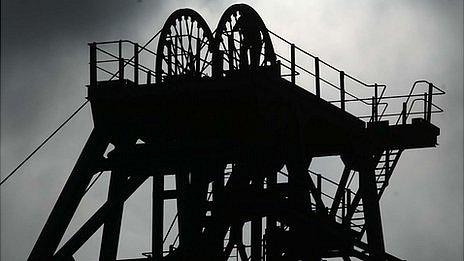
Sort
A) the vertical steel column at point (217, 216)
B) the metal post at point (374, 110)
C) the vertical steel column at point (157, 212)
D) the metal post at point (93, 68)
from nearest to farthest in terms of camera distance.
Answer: the metal post at point (93, 68) → the vertical steel column at point (217, 216) → the vertical steel column at point (157, 212) → the metal post at point (374, 110)

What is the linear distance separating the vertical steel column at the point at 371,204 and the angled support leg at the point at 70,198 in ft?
34.8

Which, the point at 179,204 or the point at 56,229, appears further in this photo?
the point at 179,204

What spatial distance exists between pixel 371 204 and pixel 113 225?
10.0m

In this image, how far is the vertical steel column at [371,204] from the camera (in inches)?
3568

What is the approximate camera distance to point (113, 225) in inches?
3378

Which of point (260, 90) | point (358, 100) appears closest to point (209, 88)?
point (260, 90)

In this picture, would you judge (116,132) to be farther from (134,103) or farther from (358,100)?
(358,100)

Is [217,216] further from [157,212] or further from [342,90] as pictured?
[342,90]

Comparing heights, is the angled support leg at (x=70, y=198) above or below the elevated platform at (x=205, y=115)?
below

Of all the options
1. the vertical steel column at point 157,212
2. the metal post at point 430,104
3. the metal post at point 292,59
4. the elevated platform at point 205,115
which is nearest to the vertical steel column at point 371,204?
the metal post at point 430,104

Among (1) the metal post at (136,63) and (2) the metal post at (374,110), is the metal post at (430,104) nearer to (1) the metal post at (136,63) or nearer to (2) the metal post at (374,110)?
(2) the metal post at (374,110)

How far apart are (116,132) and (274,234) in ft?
21.0

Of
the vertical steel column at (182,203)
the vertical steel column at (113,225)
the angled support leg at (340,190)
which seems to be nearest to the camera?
the vertical steel column at (113,225)

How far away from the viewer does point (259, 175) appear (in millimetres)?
85625
